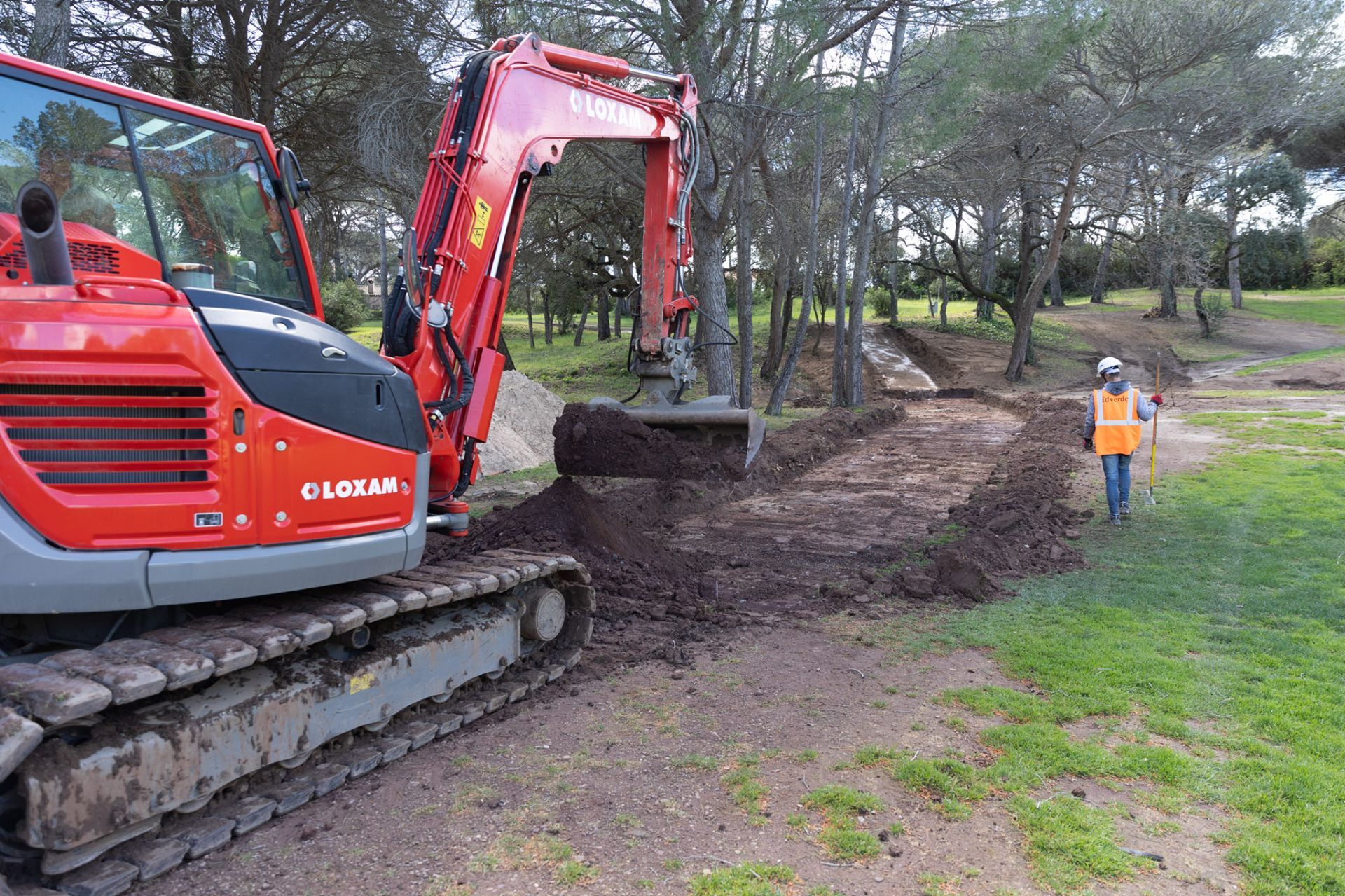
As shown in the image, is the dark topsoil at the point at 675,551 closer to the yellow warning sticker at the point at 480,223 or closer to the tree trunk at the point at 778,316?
the yellow warning sticker at the point at 480,223

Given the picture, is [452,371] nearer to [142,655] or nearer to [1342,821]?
[142,655]

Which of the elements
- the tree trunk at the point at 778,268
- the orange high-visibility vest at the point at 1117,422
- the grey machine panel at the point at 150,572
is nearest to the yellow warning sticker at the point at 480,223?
the grey machine panel at the point at 150,572

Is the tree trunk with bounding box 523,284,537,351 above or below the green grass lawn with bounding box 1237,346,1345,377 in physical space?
above

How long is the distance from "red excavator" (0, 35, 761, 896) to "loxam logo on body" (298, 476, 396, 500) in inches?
0.5

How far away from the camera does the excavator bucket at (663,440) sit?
7188 millimetres

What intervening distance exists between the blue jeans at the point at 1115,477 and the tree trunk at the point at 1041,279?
15.9 meters

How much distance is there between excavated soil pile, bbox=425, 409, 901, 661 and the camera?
6.12 meters

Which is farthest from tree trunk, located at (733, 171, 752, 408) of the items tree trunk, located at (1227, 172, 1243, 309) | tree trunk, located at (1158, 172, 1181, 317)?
tree trunk, located at (1227, 172, 1243, 309)

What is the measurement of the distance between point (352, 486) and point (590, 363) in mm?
25413

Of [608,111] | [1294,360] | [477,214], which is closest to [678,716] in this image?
[477,214]

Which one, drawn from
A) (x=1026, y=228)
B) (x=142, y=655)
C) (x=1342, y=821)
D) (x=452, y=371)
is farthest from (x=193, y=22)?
(x=1026, y=228)

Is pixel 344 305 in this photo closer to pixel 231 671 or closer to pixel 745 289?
pixel 745 289

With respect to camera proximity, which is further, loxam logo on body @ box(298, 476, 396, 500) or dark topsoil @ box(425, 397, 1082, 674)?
dark topsoil @ box(425, 397, 1082, 674)

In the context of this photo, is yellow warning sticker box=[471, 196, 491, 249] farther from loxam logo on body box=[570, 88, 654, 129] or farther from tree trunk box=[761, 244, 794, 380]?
tree trunk box=[761, 244, 794, 380]
